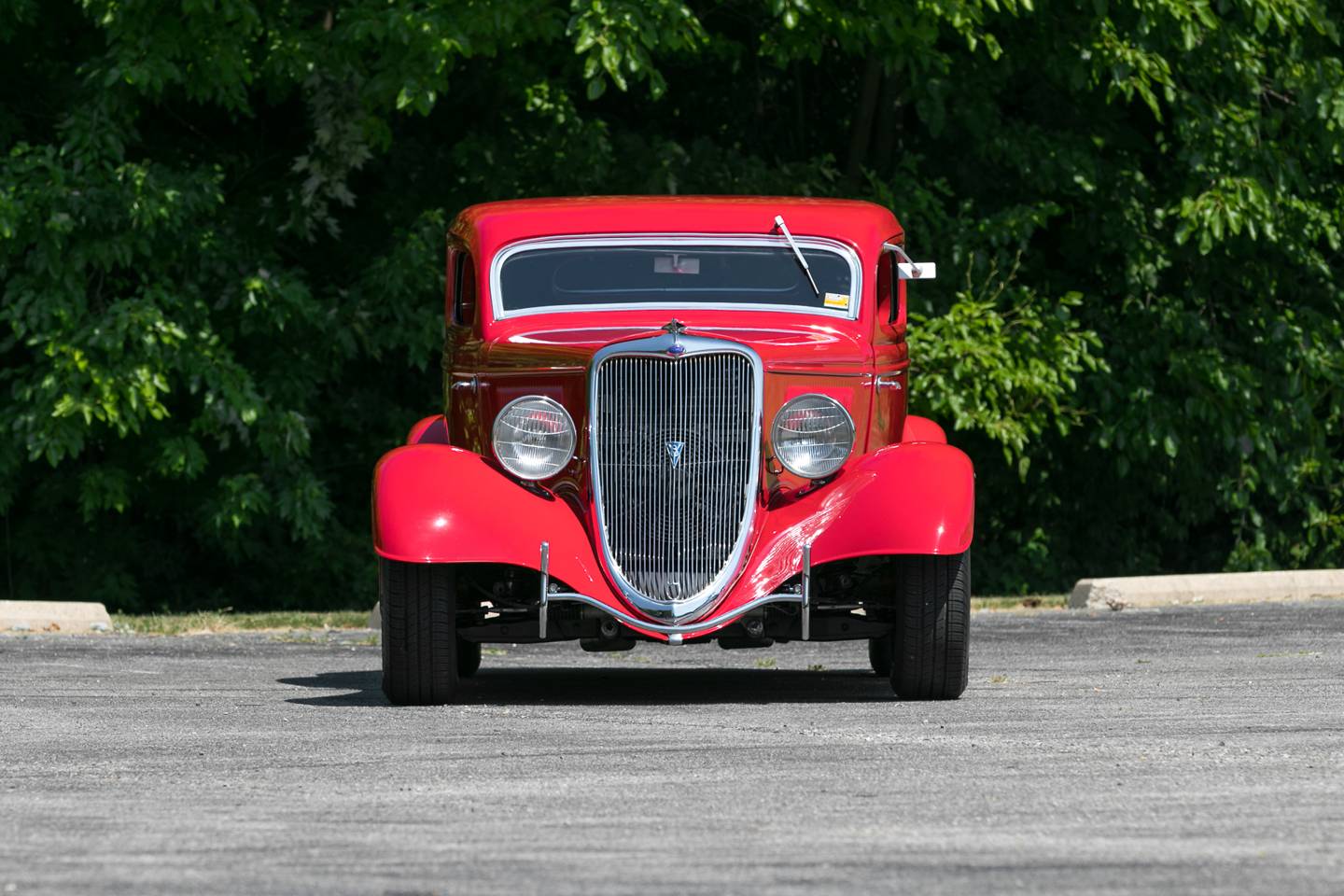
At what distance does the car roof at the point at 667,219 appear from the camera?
11383 millimetres

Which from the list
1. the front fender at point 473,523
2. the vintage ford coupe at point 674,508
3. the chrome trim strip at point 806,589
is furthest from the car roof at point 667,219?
the chrome trim strip at point 806,589

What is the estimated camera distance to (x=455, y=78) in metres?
20.6

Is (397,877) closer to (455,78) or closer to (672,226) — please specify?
(672,226)

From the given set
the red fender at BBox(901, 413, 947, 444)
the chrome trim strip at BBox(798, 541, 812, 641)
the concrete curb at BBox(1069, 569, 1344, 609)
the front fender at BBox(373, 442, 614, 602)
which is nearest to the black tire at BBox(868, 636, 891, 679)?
the red fender at BBox(901, 413, 947, 444)

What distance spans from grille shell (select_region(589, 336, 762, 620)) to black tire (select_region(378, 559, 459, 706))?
751 mm

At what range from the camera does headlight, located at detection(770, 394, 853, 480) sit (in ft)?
33.8

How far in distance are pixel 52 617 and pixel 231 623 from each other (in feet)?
4.10

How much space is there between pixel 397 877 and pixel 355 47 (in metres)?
13.6

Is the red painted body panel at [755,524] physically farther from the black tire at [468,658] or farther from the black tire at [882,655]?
the black tire at [468,658]

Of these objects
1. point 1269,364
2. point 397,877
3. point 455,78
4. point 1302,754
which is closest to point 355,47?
point 455,78

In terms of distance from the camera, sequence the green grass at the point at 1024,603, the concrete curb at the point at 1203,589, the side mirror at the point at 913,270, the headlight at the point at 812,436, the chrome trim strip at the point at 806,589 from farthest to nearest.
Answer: the green grass at the point at 1024,603 → the concrete curb at the point at 1203,589 → the side mirror at the point at 913,270 → the headlight at the point at 812,436 → the chrome trim strip at the point at 806,589

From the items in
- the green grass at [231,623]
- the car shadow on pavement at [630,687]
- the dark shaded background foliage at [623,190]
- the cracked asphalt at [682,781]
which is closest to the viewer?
the cracked asphalt at [682,781]

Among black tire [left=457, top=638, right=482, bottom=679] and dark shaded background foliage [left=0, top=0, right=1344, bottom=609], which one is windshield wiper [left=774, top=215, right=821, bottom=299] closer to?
black tire [left=457, top=638, right=482, bottom=679]

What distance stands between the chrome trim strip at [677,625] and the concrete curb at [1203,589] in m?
8.11
